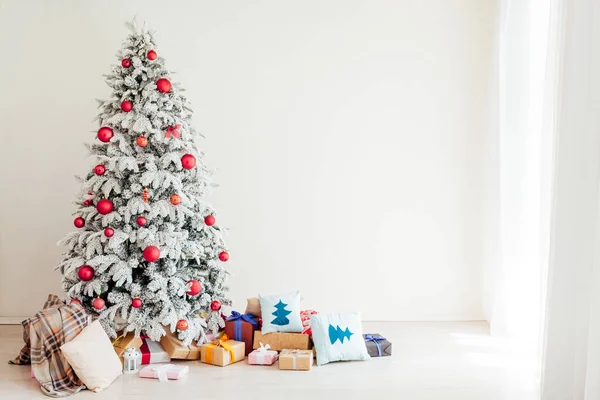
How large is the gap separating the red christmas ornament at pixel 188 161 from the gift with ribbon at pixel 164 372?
109cm

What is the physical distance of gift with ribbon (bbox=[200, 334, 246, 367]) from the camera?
3.88 m

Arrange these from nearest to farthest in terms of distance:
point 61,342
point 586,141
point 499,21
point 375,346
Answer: point 586,141
point 61,342
point 375,346
point 499,21

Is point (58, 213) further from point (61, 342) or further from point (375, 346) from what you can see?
point (375, 346)

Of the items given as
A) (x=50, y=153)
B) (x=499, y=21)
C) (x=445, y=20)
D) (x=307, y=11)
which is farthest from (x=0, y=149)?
Result: (x=499, y=21)

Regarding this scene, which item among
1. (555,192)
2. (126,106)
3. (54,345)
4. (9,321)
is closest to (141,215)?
(126,106)

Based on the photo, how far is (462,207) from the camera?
5.02 m

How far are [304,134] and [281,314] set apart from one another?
1422 millimetres

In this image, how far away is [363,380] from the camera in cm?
362

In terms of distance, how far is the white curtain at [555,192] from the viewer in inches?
119

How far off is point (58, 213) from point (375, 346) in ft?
7.78

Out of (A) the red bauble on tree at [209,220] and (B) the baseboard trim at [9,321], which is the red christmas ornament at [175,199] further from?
(B) the baseboard trim at [9,321]

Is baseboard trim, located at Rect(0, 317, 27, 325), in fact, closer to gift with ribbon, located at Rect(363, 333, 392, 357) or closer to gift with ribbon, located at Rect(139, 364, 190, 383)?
gift with ribbon, located at Rect(139, 364, 190, 383)

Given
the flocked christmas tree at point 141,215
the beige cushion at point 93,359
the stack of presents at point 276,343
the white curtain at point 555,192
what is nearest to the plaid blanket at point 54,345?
the beige cushion at point 93,359

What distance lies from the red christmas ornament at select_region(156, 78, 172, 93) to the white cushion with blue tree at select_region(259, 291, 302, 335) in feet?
4.37
